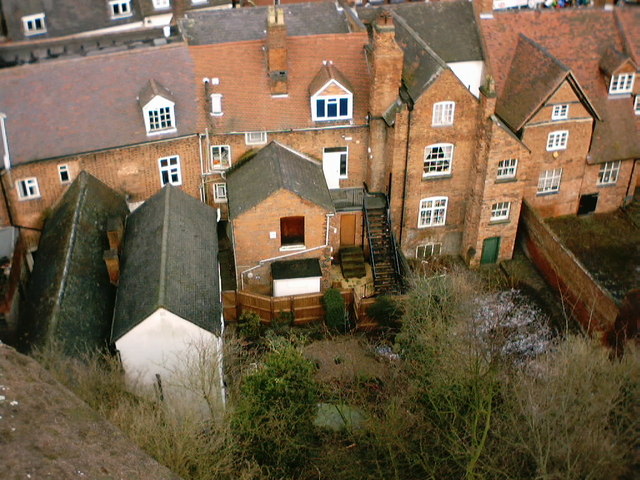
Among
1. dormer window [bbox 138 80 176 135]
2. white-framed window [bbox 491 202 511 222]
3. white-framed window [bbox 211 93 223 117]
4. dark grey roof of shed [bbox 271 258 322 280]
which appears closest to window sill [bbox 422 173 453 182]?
white-framed window [bbox 491 202 511 222]

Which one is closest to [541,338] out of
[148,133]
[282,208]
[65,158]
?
[282,208]

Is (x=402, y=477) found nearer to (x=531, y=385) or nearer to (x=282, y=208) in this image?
(x=531, y=385)

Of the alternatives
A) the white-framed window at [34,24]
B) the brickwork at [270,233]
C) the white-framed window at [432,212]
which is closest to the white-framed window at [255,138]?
the brickwork at [270,233]

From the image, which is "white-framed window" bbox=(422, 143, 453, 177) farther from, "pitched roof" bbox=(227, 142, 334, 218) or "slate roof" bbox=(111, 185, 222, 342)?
"slate roof" bbox=(111, 185, 222, 342)

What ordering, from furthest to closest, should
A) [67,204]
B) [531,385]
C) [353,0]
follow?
[353,0] < [67,204] < [531,385]

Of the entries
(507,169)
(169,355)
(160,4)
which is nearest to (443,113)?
(507,169)

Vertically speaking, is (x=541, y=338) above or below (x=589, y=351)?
below
